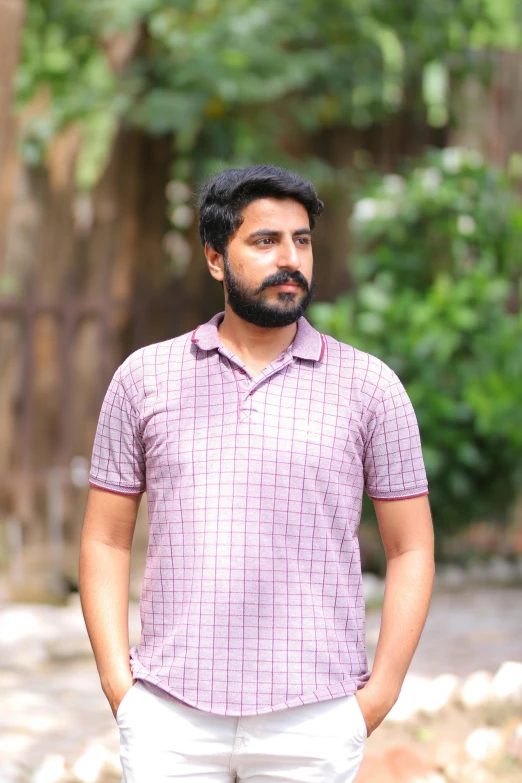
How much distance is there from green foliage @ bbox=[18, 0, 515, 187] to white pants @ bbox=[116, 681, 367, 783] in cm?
499

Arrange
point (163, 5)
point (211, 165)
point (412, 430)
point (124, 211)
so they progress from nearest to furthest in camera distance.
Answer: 1. point (412, 430)
2. point (163, 5)
3. point (211, 165)
4. point (124, 211)

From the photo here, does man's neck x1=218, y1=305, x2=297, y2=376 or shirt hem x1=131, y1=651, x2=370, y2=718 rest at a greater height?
man's neck x1=218, y1=305, x2=297, y2=376

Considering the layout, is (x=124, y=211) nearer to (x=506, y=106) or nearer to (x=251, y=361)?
(x=506, y=106)

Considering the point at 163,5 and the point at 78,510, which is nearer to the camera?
the point at 163,5

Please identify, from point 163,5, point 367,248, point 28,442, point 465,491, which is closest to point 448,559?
point 465,491

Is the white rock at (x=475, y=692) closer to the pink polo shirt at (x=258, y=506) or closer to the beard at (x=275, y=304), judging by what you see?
the pink polo shirt at (x=258, y=506)

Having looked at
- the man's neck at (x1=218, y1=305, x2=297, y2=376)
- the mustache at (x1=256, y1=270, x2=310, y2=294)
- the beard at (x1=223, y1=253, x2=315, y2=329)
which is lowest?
the man's neck at (x1=218, y1=305, x2=297, y2=376)

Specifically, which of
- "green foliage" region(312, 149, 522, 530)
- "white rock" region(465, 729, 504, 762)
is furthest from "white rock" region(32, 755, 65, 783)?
"green foliage" region(312, 149, 522, 530)

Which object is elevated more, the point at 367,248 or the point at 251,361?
the point at 367,248

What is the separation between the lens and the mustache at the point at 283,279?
2.21 metres

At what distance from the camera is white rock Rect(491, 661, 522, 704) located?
452 cm

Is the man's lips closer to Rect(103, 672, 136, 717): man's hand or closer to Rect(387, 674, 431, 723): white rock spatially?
Rect(103, 672, 136, 717): man's hand

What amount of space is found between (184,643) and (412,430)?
0.59 metres

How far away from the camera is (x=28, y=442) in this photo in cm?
729
